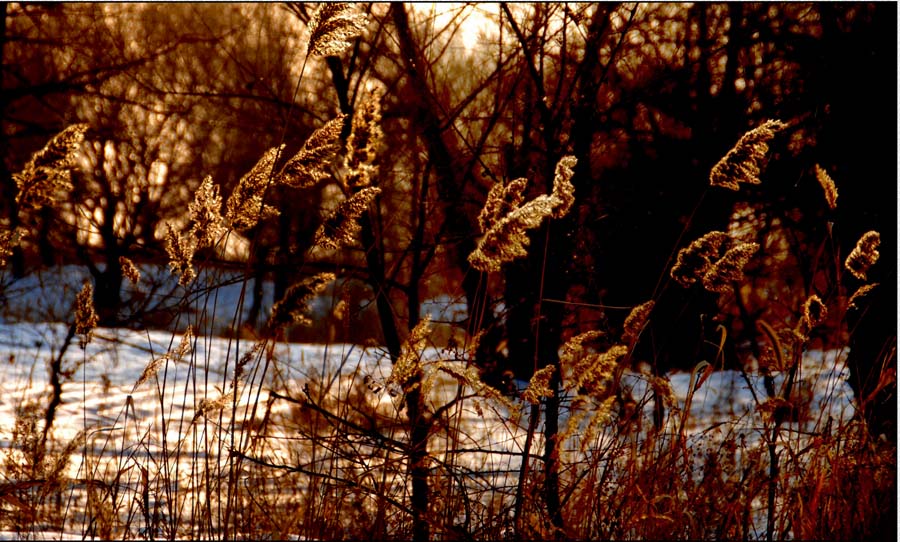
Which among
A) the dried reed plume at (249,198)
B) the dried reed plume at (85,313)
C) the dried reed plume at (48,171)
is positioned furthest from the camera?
the dried reed plume at (85,313)

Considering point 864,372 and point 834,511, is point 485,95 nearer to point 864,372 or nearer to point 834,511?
point 864,372

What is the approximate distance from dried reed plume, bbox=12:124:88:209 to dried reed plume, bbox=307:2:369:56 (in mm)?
543

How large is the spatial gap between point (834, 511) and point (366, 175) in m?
1.66

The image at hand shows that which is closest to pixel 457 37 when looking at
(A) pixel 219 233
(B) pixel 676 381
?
(A) pixel 219 233

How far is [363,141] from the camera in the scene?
83.5 inches

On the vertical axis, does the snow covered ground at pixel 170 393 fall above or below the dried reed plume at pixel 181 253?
below

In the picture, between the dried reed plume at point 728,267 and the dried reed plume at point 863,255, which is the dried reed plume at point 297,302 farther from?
the dried reed plume at point 863,255

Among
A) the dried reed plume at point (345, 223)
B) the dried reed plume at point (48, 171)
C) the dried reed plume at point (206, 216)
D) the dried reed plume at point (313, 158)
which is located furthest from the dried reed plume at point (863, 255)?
the dried reed plume at point (48, 171)

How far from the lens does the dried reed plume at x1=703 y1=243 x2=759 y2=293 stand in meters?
1.96

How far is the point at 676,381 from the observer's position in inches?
238

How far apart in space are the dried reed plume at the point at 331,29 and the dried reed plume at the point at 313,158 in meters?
0.16

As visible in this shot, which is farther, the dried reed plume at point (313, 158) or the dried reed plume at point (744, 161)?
the dried reed plume at point (744, 161)

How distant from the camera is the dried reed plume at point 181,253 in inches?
75.8

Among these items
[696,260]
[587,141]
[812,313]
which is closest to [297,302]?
[696,260]
